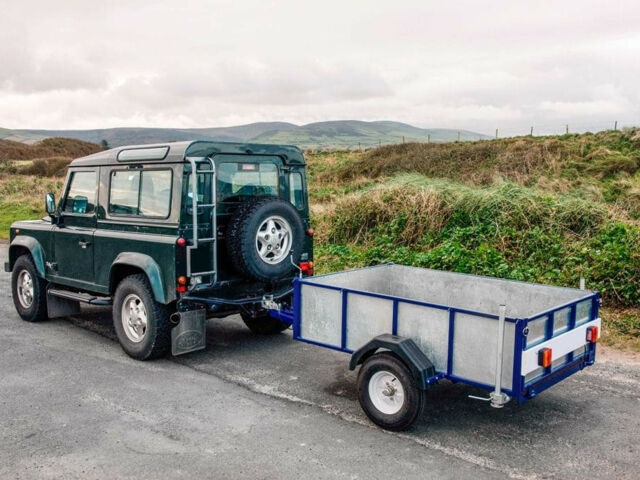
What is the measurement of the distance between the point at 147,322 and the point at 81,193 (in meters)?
2.24

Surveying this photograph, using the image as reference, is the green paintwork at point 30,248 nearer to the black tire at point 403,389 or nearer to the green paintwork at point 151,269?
the green paintwork at point 151,269

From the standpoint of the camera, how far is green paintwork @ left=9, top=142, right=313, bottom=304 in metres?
6.51

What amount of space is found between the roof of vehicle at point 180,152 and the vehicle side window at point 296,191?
0.18m

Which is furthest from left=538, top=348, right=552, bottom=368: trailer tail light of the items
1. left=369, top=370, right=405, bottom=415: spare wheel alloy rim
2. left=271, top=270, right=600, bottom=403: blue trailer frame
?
left=369, top=370, right=405, bottom=415: spare wheel alloy rim

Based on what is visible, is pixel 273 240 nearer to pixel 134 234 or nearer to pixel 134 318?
pixel 134 234

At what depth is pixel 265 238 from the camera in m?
6.75

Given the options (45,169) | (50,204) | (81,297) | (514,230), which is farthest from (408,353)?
(45,169)

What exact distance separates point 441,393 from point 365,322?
1246 mm

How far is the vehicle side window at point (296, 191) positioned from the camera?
24.8 feet

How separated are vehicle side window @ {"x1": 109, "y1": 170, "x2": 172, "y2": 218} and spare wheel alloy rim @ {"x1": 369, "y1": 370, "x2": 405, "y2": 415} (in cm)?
297

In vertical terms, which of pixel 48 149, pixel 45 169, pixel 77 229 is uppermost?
pixel 48 149

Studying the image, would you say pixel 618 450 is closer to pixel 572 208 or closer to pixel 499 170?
pixel 572 208

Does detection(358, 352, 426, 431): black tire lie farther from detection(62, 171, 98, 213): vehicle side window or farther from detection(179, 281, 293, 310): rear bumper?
detection(62, 171, 98, 213): vehicle side window

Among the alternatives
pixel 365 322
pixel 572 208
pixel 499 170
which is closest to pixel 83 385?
pixel 365 322
